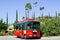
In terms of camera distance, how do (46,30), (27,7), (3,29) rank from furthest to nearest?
(27,7), (3,29), (46,30)

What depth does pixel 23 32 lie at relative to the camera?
43281mm

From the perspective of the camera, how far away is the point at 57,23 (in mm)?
58281

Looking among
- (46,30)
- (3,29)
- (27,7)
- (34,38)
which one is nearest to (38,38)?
(34,38)

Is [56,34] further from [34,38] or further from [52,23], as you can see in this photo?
[34,38]

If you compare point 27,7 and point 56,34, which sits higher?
point 27,7

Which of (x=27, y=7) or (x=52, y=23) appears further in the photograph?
(x=27, y=7)

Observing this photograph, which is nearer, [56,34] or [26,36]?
[26,36]

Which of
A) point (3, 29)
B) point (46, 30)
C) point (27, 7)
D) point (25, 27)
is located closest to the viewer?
point (25, 27)

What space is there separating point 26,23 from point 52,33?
48.2 ft

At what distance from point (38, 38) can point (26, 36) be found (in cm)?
199

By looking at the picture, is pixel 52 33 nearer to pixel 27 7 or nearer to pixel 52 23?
pixel 52 23

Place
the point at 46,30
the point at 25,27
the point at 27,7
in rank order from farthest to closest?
the point at 27,7 < the point at 46,30 < the point at 25,27

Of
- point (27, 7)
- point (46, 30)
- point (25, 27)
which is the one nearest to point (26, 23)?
point (25, 27)

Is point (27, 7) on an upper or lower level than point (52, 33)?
upper
